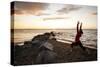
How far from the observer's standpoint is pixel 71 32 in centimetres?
271

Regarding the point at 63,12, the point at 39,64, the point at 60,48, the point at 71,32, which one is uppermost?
the point at 63,12

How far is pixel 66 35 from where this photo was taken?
269cm

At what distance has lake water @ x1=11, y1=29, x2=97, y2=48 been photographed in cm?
243

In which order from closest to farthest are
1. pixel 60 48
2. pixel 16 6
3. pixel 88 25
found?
pixel 16 6 < pixel 60 48 < pixel 88 25

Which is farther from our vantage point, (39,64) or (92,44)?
(92,44)

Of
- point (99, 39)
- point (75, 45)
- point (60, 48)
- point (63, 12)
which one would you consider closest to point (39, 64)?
point (60, 48)

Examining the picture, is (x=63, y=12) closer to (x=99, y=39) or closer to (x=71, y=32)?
(x=71, y=32)

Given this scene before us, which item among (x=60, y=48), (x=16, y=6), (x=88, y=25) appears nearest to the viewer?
(x=16, y=6)

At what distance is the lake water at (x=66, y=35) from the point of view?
2.43m

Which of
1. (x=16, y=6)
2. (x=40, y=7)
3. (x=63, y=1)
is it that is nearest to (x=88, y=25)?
(x=63, y=1)

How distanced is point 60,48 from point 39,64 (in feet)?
1.16
